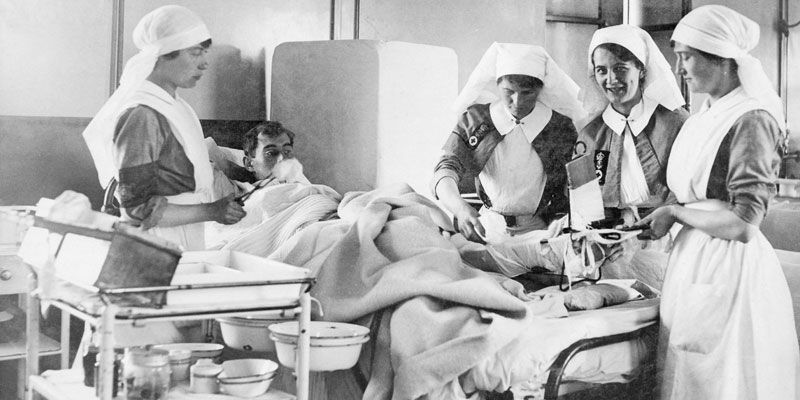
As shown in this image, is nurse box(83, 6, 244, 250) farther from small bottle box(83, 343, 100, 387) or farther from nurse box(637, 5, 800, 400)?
nurse box(637, 5, 800, 400)

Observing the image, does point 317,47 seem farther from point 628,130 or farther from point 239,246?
point 628,130

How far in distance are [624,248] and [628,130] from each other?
42 cm

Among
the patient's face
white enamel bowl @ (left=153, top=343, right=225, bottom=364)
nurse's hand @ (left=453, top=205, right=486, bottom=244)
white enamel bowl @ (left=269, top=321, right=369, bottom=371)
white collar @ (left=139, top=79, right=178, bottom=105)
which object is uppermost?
white collar @ (left=139, top=79, right=178, bottom=105)

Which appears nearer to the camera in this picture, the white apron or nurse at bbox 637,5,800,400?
nurse at bbox 637,5,800,400

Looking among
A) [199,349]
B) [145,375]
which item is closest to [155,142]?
[199,349]

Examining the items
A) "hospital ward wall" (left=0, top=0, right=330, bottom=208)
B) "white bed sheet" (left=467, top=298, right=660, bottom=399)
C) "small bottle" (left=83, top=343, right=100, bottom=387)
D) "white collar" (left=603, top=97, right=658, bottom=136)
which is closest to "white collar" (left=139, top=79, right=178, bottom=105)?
"hospital ward wall" (left=0, top=0, right=330, bottom=208)

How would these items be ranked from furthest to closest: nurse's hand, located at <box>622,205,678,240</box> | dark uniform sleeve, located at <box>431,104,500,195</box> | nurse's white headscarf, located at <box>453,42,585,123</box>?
dark uniform sleeve, located at <box>431,104,500,195</box> → nurse's white headscarf, located at <box>453,42,585,123</box> → nurse's hand, located at <box>622,205,678,240</box>

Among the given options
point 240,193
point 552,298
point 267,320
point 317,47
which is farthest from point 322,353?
point 317,47

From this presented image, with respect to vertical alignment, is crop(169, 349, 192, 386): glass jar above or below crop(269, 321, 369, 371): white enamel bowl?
below

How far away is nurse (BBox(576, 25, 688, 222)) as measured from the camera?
3.09 m

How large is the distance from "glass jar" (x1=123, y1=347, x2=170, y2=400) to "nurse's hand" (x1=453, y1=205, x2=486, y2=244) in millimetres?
1383

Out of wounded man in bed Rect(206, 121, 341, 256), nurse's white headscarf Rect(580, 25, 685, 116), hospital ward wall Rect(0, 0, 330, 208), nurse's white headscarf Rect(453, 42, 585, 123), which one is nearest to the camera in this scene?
Answer: nurse's white headscarf Rect(580, 25, 685, 116)

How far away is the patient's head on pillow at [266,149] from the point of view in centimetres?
369

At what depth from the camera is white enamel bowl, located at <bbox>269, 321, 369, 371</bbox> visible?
2518 mm
